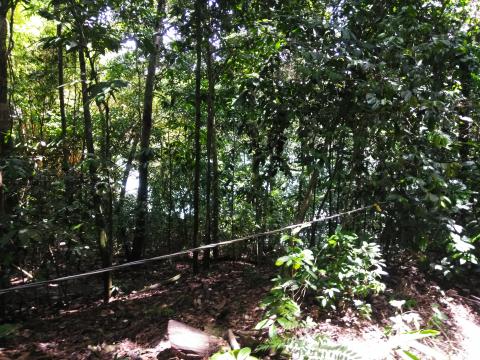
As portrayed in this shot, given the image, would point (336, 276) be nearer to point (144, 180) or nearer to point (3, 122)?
point (3, 122)

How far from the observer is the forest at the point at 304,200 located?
126 inches

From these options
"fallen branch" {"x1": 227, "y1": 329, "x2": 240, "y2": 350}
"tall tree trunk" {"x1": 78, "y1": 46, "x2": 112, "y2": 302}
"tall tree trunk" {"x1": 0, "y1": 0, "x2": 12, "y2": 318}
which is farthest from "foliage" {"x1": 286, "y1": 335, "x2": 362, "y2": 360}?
"tall tree trunk" {"x1": 0, "y1": 0, "x2": 12, "y2": 318}

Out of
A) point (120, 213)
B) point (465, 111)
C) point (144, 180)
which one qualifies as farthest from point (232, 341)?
point (144, 180)

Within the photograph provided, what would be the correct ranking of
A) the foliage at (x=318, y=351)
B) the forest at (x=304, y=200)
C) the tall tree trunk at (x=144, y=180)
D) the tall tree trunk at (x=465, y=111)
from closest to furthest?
1. the foliage at (x=318, y=351)
2. the forest at (x=304, y=200)
3. the tall tree trunk at (x=465, y=111)
4. the tall tree trunk at (x=144, y=180)

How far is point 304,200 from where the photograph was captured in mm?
4652

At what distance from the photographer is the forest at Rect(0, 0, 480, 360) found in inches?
126

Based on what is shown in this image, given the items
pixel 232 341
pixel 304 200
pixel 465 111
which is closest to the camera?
pixel 232 341

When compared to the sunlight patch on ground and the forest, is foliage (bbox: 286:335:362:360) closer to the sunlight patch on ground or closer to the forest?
the forest

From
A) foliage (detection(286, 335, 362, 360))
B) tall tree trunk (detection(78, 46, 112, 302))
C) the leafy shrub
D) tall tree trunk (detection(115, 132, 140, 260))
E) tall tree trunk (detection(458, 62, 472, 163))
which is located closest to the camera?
foliage (detection(286, 335, 362, 360))

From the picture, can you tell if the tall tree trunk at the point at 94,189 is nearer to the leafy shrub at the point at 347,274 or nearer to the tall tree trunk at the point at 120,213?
the tall tree trunk at the point at 120,213

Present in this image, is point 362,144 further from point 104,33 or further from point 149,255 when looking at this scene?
point 149,255

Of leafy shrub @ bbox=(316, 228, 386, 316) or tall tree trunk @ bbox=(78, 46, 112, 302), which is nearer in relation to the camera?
leafy shrub @ bbox=(316, 228, 386, 316)

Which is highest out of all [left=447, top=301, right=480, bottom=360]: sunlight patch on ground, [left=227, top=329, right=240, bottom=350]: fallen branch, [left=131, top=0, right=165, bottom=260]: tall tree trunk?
[left=131, top=0, right=165, bottom=260]: tall tree trunk

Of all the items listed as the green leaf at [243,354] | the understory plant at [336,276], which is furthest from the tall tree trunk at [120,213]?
the green leaf at [243,354]
